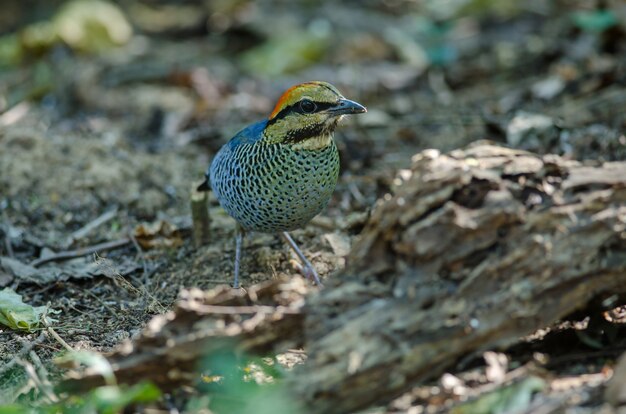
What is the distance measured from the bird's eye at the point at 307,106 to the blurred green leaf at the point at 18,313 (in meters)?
1.90

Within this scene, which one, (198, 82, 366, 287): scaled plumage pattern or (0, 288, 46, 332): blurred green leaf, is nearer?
(0, 288, 46, 332): blurred green leaf

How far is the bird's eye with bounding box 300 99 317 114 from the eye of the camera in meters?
4.61

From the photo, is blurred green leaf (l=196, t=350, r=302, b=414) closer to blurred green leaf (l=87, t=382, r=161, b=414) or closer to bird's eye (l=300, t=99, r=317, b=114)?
blurred green leaf (l=87, t=382, r=161, b=414)

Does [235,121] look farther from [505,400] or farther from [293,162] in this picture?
[505,400]

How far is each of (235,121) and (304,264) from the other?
353cm

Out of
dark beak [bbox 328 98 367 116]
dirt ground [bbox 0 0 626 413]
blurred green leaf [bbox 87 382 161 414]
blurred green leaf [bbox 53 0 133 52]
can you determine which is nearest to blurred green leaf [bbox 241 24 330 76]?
dirt ground [bbox 0 0 626 413]

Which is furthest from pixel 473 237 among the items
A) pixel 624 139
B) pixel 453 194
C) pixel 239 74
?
pixel 239 74

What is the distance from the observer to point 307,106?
4617 millimetres

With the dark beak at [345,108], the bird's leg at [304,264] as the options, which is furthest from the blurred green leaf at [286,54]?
the dark beak at [345,108]

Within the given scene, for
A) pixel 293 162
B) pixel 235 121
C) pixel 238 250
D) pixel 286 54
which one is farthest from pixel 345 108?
pixel 286 54

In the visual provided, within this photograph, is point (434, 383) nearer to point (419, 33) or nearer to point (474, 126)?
point (474, 126)

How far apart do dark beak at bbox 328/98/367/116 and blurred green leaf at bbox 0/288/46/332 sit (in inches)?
80.1

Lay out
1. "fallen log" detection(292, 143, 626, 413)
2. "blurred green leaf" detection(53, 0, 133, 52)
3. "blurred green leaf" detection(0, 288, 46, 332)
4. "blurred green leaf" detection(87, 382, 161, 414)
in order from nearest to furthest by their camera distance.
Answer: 1. "blurred green leaf" detection(87, 382, 161, 414)
2. "fallen log" detection(292, 143, 626, 413)
3. "blurred green leaf" detection(0, 288, 46, 332)
4. "blurred green leaf" detection(53, 0, 133, 52)

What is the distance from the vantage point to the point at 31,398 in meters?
3.49
